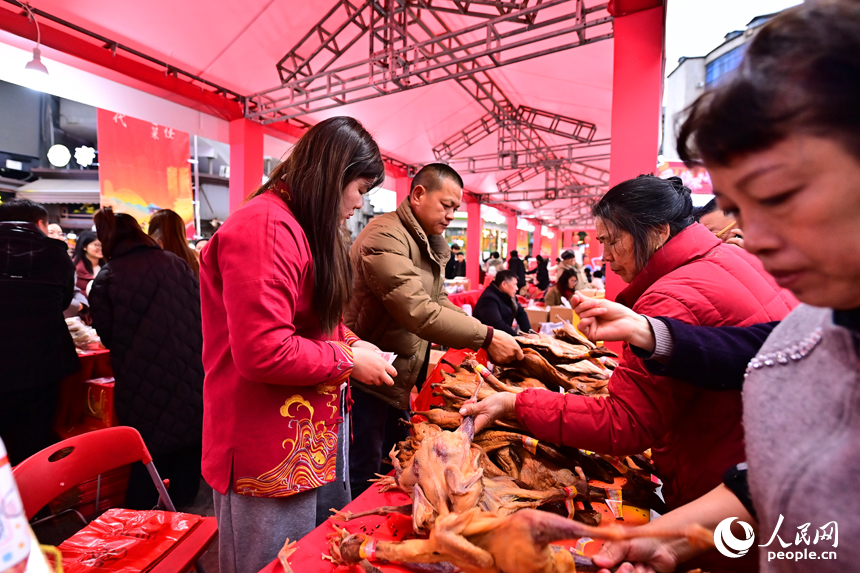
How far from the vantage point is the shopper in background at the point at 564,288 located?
657 cm

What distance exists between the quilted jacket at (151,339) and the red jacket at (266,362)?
5.28 feet

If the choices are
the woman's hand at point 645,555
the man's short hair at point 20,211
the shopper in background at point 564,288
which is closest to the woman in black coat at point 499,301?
the shopper in background at point 564,288

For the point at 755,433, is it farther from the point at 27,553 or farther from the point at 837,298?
the point at 27,553

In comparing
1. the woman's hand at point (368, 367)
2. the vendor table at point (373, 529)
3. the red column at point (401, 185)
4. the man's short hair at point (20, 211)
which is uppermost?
the red column at point (401, 185)

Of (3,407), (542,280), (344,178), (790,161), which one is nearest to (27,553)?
(790,161)

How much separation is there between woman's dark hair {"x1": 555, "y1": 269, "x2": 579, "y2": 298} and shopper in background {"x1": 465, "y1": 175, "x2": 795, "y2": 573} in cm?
542

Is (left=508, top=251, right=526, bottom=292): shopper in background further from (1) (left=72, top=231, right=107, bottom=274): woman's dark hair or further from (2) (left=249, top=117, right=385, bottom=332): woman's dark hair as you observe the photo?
(2) (left=249, top=117, right=385, bottom=332): woman's dark hair

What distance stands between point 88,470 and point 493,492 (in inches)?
61.2

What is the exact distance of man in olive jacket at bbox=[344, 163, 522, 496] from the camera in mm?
2041

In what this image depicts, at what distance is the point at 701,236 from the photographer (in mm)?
1201

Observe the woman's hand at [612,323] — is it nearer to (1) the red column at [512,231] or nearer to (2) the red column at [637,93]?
(2) the red column at [637,93]

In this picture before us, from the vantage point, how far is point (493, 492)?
958 millimetres

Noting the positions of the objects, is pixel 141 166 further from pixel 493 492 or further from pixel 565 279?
pixel 493 492

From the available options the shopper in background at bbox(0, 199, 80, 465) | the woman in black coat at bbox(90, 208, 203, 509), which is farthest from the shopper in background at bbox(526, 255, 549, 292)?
the shopper in background at bbox(0, 199, 80, 465)
